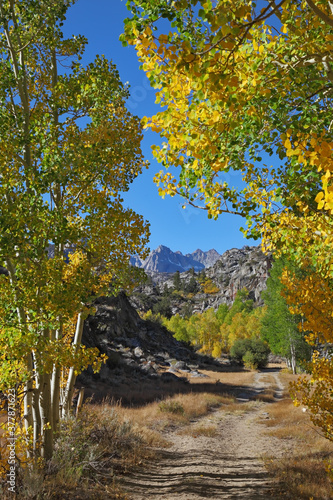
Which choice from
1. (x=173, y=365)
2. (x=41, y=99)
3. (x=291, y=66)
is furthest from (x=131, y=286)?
(x=173, y=365)

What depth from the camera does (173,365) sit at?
118 feet

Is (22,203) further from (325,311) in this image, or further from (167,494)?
(167,494)

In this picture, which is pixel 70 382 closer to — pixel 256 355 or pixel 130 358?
pixel 130 358

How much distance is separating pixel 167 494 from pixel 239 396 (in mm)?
17323

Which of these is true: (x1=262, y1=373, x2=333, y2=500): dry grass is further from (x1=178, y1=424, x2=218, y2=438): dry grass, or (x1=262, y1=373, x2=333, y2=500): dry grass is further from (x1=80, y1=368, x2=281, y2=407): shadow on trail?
(x1=80, y1=368, x2=281, y2=407): shadow on trail

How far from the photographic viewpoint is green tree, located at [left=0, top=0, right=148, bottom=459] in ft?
15.4

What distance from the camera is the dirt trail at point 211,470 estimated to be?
640 cm

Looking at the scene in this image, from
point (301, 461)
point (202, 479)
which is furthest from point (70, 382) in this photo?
point (301, 461)

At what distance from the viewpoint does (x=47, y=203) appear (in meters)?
5.01

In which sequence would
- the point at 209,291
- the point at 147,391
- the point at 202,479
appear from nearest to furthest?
the point at 202,479 < the point at 147,391 < the point at 209,291

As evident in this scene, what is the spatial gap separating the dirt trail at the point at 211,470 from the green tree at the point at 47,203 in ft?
8.62

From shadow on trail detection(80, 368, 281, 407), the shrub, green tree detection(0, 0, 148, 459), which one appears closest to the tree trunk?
green tree detection(0, 0, 148, 459)

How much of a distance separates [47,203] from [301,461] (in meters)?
8.94

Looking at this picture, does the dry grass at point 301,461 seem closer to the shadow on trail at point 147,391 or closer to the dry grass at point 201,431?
the dry grass at point 201,431
